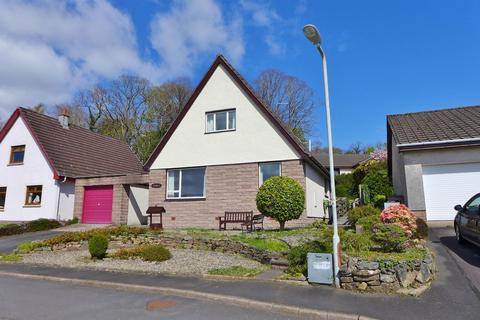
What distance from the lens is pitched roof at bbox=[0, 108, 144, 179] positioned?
24.4 meters

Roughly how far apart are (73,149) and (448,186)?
23.9 m

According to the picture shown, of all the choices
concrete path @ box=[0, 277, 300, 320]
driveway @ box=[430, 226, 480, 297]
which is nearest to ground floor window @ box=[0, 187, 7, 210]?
concrete path @ box=[0, 277, 300, 320]

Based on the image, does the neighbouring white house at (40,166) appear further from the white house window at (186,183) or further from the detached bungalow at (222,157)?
the detached bungalow at (222,157)

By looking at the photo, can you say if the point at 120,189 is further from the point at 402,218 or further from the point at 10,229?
the point at 402,218

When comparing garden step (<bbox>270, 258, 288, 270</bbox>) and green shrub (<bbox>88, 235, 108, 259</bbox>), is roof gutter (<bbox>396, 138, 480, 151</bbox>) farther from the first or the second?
green shrub (<bbox>88, 235, 108, 259</bbox>)

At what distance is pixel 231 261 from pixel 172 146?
10.0 m

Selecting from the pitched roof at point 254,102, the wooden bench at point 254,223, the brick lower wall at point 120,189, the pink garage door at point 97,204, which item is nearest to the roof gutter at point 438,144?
the pitched roof at point 254,102

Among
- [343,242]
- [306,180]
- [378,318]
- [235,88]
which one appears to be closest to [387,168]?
[306,180]

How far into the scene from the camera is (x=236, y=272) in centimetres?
924

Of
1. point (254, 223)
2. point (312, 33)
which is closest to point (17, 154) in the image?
point (254, 223)

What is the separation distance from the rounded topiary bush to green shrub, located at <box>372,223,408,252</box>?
5269mm

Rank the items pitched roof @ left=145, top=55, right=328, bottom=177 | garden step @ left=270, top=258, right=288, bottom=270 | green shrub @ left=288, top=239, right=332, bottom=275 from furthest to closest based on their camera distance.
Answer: pitched roof @ left=145, top=55, right=328, bottom=177, garden step @ left=270, top=258, right=288, bottom=270, green shrub @ left=288, top=239, right=332, bottom=275

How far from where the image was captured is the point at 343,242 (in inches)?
365

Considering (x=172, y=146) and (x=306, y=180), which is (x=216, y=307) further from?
(x=172, y=146)
